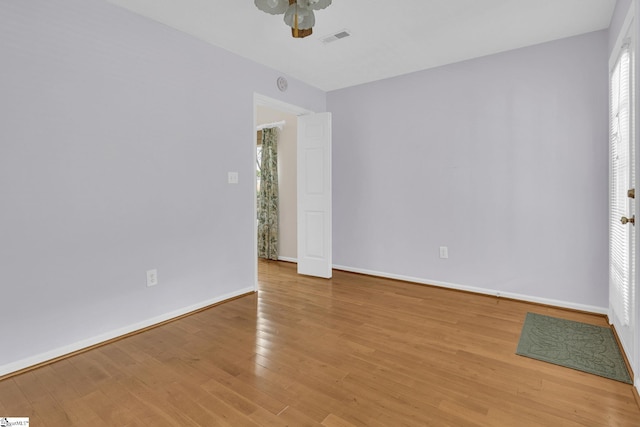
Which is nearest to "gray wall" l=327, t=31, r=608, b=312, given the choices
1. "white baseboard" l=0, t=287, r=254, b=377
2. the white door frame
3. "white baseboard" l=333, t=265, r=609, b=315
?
"white baseboard" l=333, t=265, r=609, b=315

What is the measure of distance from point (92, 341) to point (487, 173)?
385 cm

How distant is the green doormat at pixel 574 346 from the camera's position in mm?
2081

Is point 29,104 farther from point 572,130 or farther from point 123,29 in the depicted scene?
point 572,130

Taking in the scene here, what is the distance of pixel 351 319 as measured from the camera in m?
2.91

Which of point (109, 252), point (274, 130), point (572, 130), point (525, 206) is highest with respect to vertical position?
point (274, 130)

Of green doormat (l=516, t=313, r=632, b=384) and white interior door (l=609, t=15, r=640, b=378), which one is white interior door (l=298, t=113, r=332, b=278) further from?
white interior door (l=609, t=15, r=640, b=378)

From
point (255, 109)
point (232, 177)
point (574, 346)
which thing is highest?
point (255, 109)

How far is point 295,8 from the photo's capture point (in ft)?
7.04

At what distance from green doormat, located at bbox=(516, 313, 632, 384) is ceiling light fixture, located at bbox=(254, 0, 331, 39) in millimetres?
2671

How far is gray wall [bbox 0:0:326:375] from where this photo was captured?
2.09 metres

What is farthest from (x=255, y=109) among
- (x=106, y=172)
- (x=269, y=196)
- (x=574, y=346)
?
(x=574, y=346)

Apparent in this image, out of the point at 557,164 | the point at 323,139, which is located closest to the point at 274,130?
the point at 323,139

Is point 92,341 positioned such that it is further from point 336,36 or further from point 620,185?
point 620,185

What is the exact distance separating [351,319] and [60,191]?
94.2 inches
